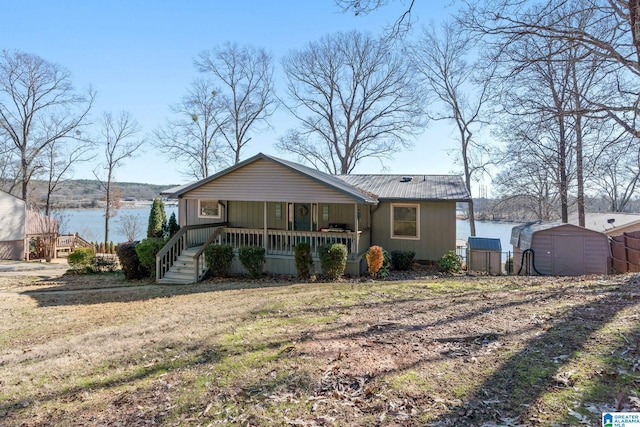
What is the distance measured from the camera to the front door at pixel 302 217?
46.7ft

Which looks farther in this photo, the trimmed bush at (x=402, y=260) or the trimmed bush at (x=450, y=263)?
the trimmed bush at (x=402, y=260)

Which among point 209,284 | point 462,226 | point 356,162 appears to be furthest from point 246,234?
point 462,226

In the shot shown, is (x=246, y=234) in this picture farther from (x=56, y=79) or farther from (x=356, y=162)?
(x=56, y=79)

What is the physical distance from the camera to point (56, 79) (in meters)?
25.8

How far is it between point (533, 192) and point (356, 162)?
43.2 ft

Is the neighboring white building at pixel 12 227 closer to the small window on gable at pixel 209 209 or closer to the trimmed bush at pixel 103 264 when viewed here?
the trimmed bush at pixel 103 264

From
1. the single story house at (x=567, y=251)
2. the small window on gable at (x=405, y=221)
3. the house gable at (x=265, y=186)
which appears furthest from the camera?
the small window on gable at (x=405, y=221)

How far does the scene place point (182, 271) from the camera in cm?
1166

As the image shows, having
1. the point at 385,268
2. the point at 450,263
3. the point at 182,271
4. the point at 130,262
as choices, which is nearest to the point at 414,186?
the point at 450,263

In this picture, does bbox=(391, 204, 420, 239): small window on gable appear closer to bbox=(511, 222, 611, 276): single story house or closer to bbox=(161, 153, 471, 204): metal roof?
bbox=(161, 153, 471, 204): metal roof

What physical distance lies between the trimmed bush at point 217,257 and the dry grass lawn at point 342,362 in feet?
13.9

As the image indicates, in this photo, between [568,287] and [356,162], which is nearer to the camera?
[568,287]

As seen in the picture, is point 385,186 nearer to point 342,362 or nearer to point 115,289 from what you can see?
point 115,289

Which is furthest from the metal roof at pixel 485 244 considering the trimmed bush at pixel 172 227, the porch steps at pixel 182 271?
the trimmed bush at pixel 172 227
